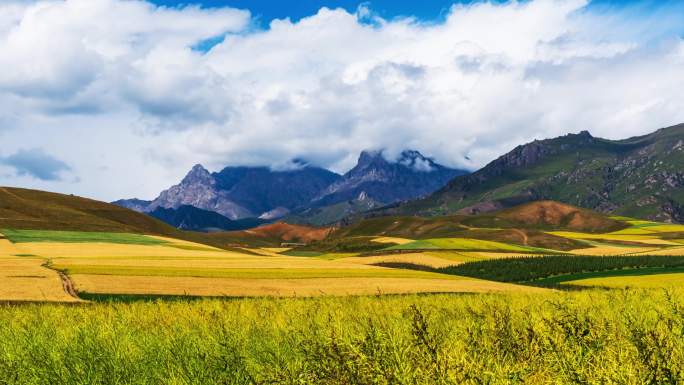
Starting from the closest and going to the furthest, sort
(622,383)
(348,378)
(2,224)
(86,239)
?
(622,383)
(348,378)
(86,239)
(2,224)

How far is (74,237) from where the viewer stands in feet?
348

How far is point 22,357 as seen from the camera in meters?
12.4

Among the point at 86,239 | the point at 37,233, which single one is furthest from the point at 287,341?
the point at 37,233

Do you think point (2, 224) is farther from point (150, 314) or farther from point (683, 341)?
point (683, 341)

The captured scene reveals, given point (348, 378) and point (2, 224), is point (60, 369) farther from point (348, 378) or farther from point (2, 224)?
point (2, 224)

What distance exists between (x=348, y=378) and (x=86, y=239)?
355 feet

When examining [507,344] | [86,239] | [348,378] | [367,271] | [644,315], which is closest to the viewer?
[348,378]

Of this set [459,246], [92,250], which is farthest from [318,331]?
[459,246]

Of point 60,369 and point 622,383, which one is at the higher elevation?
point 622,383

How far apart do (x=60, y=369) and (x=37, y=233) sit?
363 ft

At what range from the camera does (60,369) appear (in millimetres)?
11852

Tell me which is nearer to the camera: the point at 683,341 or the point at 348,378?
the point at 348,378

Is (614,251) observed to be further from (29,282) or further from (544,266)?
(29,282)

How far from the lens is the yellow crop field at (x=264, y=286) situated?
1750 inches
